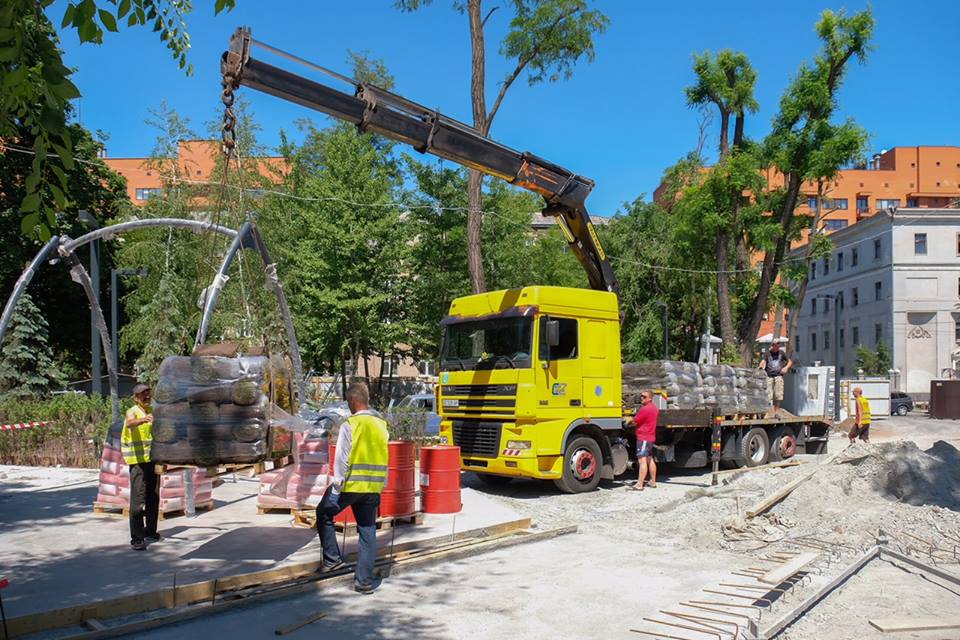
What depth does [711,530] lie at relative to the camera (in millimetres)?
10453

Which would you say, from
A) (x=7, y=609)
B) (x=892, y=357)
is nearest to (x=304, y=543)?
(x=7, y=609)

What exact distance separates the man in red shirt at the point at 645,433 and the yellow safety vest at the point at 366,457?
7.83 m

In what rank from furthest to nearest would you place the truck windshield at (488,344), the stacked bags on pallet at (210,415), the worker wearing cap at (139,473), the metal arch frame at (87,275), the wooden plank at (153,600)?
the truck windshield at (488,344) < the metal arch frame at (87,275) < the worker wearing cap at (139,473) < the stacked bags on pallet at (210,415) < the wooden plank at (153,600)

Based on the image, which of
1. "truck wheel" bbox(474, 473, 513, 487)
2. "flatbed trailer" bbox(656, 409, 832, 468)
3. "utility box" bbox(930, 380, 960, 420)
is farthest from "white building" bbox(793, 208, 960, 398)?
"truck wheel" bbox(474, 473, 513, 487)

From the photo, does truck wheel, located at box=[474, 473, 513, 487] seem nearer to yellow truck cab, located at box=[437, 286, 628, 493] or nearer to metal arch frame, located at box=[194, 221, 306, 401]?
yellow truck cab, located at box=[437, 286, 628, 493]

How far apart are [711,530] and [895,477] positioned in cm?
372

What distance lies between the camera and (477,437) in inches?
533

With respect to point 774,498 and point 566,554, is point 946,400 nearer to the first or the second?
point 774,498

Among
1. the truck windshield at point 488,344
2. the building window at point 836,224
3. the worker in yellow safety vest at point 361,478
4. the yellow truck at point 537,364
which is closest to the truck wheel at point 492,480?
the yellow truck at point 537,364

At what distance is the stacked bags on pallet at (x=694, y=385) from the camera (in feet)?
51.0

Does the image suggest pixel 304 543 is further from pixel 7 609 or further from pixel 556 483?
pixel 556 483

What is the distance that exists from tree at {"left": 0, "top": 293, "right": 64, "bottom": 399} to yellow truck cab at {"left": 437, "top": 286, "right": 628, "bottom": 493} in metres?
20.0

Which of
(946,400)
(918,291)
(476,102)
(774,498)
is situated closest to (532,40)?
(476,102)

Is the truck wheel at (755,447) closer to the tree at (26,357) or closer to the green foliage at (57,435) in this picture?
the green foliage at (57,435)
